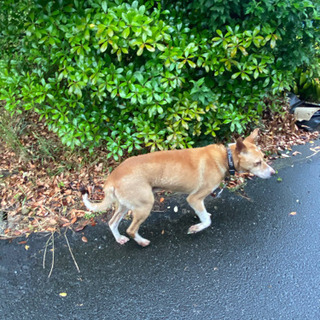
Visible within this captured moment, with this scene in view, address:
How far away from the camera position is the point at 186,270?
10.7ft

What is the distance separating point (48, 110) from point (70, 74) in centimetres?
73

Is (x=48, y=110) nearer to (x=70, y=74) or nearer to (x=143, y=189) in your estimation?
(x=70, y=74)

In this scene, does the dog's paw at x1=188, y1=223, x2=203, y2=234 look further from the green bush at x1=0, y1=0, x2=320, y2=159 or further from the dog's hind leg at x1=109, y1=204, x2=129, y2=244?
the green bush at x1=0, y1=0, x2=320, y2=159

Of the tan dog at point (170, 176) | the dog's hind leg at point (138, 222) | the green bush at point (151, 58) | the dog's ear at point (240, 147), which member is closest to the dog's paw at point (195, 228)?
the tan dog at point (170, 176)

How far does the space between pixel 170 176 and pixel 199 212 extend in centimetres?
68

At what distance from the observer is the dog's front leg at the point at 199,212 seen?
3.64 m

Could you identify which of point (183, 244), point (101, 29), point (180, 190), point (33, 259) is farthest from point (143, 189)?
point (101, 29)

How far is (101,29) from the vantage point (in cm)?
322

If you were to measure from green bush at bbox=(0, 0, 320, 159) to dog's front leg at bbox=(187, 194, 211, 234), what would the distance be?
0.98 metres

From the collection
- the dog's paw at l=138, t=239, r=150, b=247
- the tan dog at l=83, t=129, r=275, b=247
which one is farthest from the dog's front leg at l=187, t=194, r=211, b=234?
the dog's paw at l=138, t=239, r=150, b=247

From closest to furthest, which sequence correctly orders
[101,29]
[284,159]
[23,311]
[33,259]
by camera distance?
1. [23,311]
2. [101,29]
3. [33,259]
4. [284,159]

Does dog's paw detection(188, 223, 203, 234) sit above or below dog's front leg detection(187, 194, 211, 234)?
below

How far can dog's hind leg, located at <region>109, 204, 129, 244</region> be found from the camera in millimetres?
3625

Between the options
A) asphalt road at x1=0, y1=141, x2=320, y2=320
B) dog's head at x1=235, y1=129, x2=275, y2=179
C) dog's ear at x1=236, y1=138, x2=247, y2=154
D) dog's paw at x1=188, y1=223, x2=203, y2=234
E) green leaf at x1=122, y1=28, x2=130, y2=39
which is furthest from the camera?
dog's paw at x1=188, y1=223, x2=203, y2=234
